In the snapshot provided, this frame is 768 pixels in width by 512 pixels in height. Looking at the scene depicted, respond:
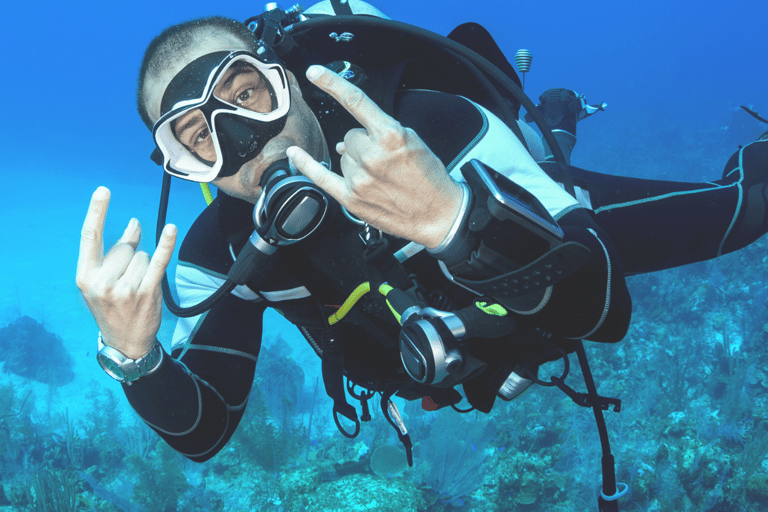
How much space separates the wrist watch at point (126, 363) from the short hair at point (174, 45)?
1067 mm

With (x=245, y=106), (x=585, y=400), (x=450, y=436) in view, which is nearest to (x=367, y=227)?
(x=245, y=106)

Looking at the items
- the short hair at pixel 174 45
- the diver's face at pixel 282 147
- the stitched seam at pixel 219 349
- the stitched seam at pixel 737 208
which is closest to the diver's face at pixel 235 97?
the diver's face at pixel 282 147

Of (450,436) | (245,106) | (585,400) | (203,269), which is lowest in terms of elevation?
(450,436)

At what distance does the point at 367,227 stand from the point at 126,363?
103cm

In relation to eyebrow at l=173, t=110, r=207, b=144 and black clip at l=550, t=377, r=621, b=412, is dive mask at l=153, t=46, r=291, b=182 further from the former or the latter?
black clip at l=550, t=377, r=621, b=412

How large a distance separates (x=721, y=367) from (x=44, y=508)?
1156cm

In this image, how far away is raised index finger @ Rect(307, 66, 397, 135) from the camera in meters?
0.95

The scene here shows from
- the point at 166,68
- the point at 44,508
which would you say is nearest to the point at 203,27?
the point at 166,68

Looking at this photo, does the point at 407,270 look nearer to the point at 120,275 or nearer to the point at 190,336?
the point at 120,275

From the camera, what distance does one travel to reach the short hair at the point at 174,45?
1.72 meters

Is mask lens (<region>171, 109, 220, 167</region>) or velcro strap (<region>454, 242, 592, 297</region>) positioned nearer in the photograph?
velcro strap (<region>454, 242, 592, 297</region>)

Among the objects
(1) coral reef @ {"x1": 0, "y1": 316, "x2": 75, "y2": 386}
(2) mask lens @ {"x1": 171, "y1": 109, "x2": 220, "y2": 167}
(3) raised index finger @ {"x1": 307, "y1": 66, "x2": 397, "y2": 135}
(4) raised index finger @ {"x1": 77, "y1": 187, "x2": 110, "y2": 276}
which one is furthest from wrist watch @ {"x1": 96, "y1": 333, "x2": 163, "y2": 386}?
(1) coral reef @ {"x1": 0, "y1": 316, "x2": 75, "y2": 386}

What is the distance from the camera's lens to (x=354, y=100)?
95 centimetres

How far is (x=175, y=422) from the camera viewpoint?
1758 millimetres
